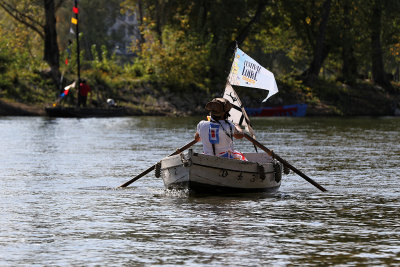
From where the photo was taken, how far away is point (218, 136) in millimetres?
18906

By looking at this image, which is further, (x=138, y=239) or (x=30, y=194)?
(x=30, y=194)

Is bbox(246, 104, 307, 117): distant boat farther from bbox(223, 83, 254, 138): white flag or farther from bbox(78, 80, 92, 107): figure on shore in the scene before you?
bbox(223, 83, 254, 138): white flag

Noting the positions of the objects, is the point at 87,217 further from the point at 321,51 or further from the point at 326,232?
the point at 321,51

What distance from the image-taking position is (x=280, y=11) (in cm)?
7425

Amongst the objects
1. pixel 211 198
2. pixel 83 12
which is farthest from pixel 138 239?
pixel 83 12

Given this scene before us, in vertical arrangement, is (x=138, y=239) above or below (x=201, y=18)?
below

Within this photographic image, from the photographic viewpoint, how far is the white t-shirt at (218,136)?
741 inches

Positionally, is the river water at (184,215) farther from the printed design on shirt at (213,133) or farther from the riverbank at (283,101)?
the riverbank at (283,101)

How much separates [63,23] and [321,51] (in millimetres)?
31883

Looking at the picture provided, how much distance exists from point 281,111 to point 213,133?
4715cm

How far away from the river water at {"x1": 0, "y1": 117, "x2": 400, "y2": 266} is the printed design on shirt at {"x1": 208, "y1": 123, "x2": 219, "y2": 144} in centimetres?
113

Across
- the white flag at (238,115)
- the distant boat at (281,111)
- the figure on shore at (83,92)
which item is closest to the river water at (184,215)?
the white flag at (238,115)

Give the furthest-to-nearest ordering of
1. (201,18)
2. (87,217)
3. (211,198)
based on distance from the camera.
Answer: (201,18)
(211,198)
(87,217)

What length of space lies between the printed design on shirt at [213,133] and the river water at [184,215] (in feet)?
3.69
